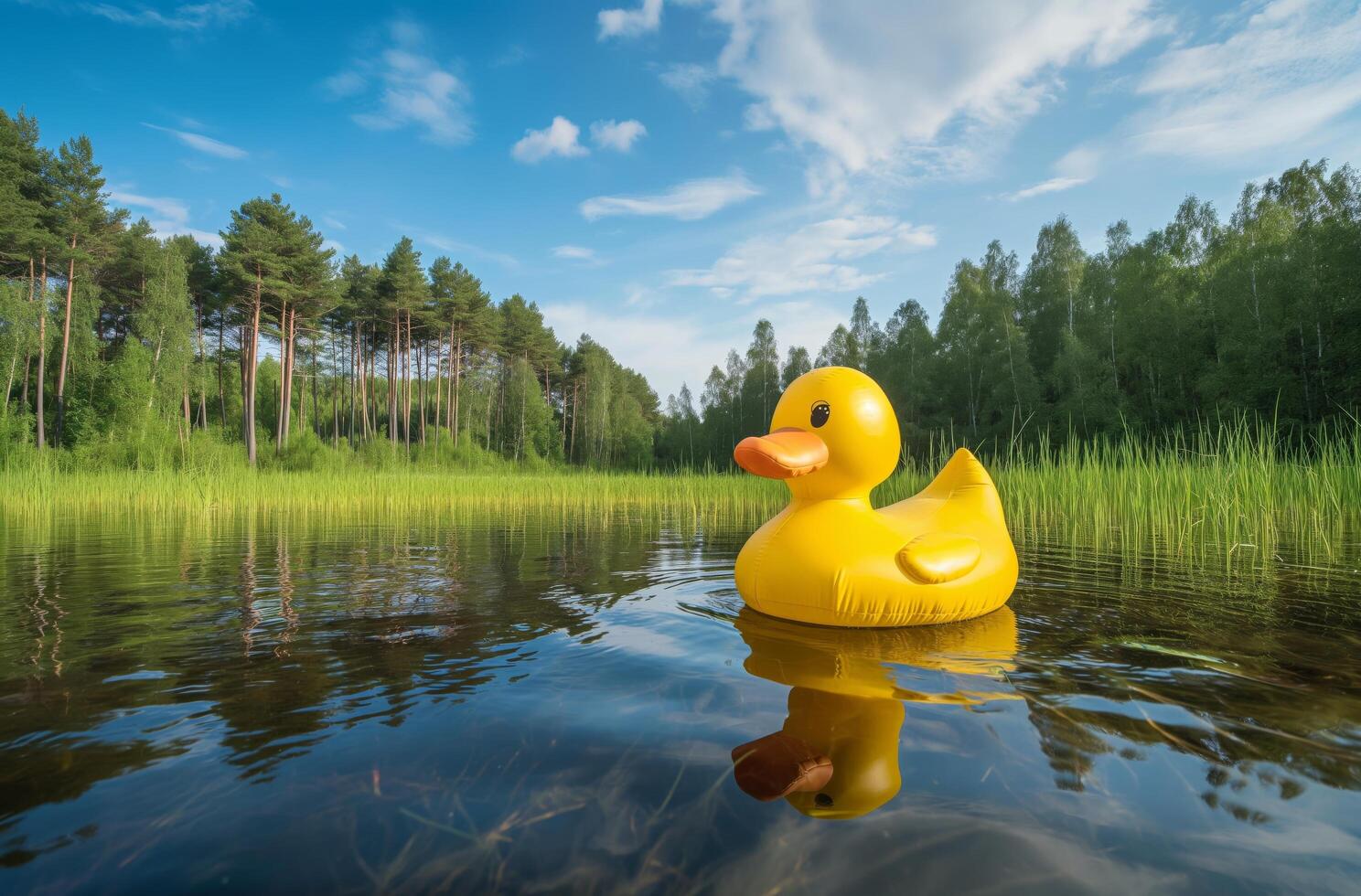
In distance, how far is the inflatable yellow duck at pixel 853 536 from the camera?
3188 millimetres

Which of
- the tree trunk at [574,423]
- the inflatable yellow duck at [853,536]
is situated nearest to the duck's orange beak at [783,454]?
the inflatable yellow duck at [853,536]

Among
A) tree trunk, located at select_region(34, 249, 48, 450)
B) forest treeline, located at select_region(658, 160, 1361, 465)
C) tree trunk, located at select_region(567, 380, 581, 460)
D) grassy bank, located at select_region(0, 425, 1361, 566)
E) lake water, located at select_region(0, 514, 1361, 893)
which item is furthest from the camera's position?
tree trunk, located at select_region(567, 380, 581, 460)

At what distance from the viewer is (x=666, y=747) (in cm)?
190

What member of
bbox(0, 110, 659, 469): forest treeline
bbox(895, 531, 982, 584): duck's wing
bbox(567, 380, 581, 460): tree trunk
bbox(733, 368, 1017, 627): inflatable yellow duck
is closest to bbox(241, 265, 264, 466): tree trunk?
bbox(0, 110, 659, 469): forest treeline

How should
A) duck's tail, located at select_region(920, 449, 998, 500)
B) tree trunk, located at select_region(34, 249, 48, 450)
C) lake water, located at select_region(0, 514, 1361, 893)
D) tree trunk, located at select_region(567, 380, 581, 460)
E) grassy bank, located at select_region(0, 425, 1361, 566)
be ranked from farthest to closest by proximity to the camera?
tree trunk, located at select_region(567, 380, 581, 460)
tree trunk, located at select_region(34, 249, 48, 450)
grassy bank, located at select_region(0, 425, 1361, 566)
duck's tail, located at select_region(920, 449, 998, 500)
lake water, located at select_region(0, 514, 1361, 893)

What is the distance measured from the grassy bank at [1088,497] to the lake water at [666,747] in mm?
3054

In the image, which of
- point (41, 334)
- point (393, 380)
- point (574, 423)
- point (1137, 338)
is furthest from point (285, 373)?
point (1137, 338)

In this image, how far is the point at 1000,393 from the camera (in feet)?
116

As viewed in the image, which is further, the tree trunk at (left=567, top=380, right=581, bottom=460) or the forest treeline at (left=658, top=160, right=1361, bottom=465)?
the tree trunk at (left=567, top=380, right=581, bottom=460)

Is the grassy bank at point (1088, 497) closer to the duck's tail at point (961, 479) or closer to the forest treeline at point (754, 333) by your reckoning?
the duck's tail at point (961, 479)

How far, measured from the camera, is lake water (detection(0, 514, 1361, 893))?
1387 millimetres

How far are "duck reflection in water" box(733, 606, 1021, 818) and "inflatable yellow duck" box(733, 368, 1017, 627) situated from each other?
0.14 m

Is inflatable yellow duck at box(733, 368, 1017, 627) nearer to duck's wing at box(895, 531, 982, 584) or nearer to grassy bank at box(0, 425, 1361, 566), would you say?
duck's wing at box(895, 531, 982, 584)

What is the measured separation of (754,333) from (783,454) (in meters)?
46.4
